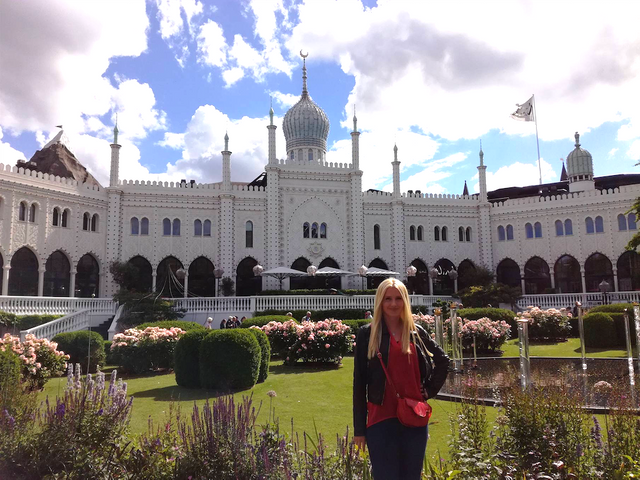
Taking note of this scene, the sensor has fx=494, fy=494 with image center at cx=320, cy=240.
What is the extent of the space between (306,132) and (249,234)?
10.1 m

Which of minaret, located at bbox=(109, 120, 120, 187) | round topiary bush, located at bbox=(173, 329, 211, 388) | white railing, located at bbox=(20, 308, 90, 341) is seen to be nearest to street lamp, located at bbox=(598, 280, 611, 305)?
round topiary bush, located at bbox=(173, 329, 211, 388)

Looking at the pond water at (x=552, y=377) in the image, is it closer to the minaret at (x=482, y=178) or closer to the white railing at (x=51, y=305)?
the white railing at (x=51, y=305)

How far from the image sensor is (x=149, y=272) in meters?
35.3

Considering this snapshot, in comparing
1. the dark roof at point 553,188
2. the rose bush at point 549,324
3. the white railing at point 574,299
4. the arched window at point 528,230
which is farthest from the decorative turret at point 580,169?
the rose bush at point 549,324

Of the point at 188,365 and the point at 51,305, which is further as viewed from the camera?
the point at 51,305

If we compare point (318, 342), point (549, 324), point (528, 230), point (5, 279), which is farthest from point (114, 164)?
point (528, 230)

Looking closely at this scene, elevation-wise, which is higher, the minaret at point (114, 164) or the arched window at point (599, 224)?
the minaret at point (114, 164)

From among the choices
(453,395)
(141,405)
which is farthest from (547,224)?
(141,405)

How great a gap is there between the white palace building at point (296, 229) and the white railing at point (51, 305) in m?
6.11

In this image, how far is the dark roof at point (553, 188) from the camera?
49.1 metres

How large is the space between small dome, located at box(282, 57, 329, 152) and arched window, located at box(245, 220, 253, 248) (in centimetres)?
813

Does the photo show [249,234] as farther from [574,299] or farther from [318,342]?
[318,342]

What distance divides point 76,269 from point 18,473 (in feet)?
98.6

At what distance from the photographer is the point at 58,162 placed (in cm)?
3991
